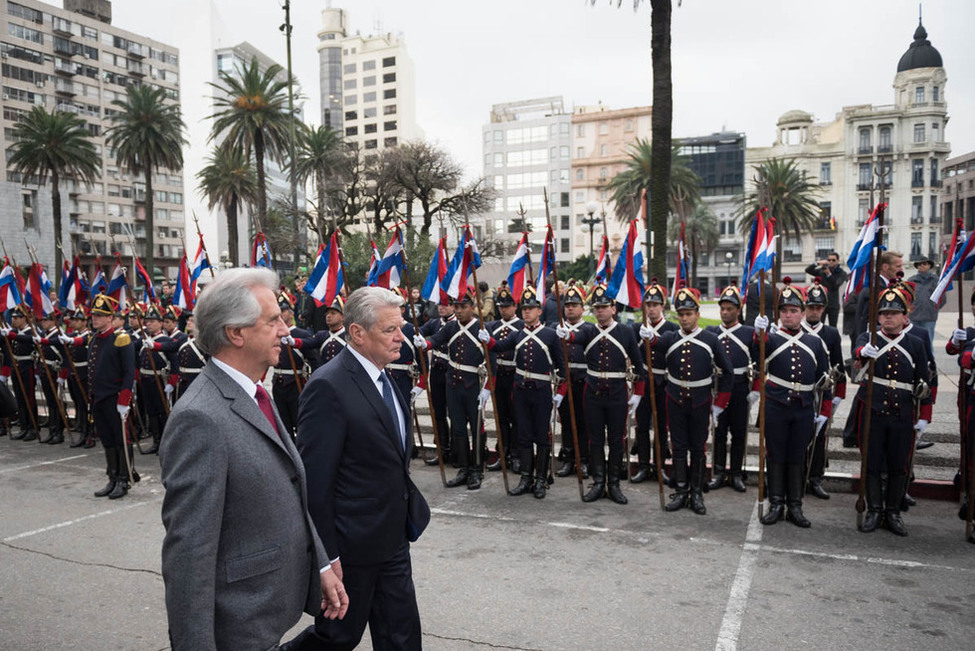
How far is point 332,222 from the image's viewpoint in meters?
37.3

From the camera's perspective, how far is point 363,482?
3.26 m

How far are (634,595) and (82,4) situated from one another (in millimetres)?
91497

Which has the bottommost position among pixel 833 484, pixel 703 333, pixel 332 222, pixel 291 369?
pixel 833 484

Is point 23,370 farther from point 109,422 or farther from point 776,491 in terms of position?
point 776,491

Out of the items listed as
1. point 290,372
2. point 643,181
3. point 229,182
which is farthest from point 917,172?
point 290,372

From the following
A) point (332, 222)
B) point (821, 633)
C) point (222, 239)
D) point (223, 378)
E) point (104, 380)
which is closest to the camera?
point (223, 378)

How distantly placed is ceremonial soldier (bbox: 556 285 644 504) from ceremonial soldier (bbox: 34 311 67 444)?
9.29 metres

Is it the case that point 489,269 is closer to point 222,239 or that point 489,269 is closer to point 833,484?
point 833,484

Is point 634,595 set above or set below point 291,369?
below

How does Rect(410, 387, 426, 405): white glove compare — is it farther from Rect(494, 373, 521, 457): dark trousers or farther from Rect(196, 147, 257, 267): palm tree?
Rect(196, 147, 257, 267): palm tree

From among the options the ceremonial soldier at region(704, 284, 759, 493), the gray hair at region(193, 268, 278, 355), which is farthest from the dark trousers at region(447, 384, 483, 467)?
the gray hair at region(193, 268, 278, 355)

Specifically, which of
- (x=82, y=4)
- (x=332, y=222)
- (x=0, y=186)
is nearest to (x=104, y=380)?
(x=332, y=222)

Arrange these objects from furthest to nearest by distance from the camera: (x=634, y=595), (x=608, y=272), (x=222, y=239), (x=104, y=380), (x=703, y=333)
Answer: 1. (x=222, y=239)
2. (x=608, y=272)
3. (x=104, y=380)
4. (x=703, y=333)
5. (x=634, y=595)

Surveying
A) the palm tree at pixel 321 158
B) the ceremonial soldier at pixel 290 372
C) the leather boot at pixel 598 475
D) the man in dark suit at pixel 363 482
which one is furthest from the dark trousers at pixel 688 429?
the palm tree at pixel 321 158
